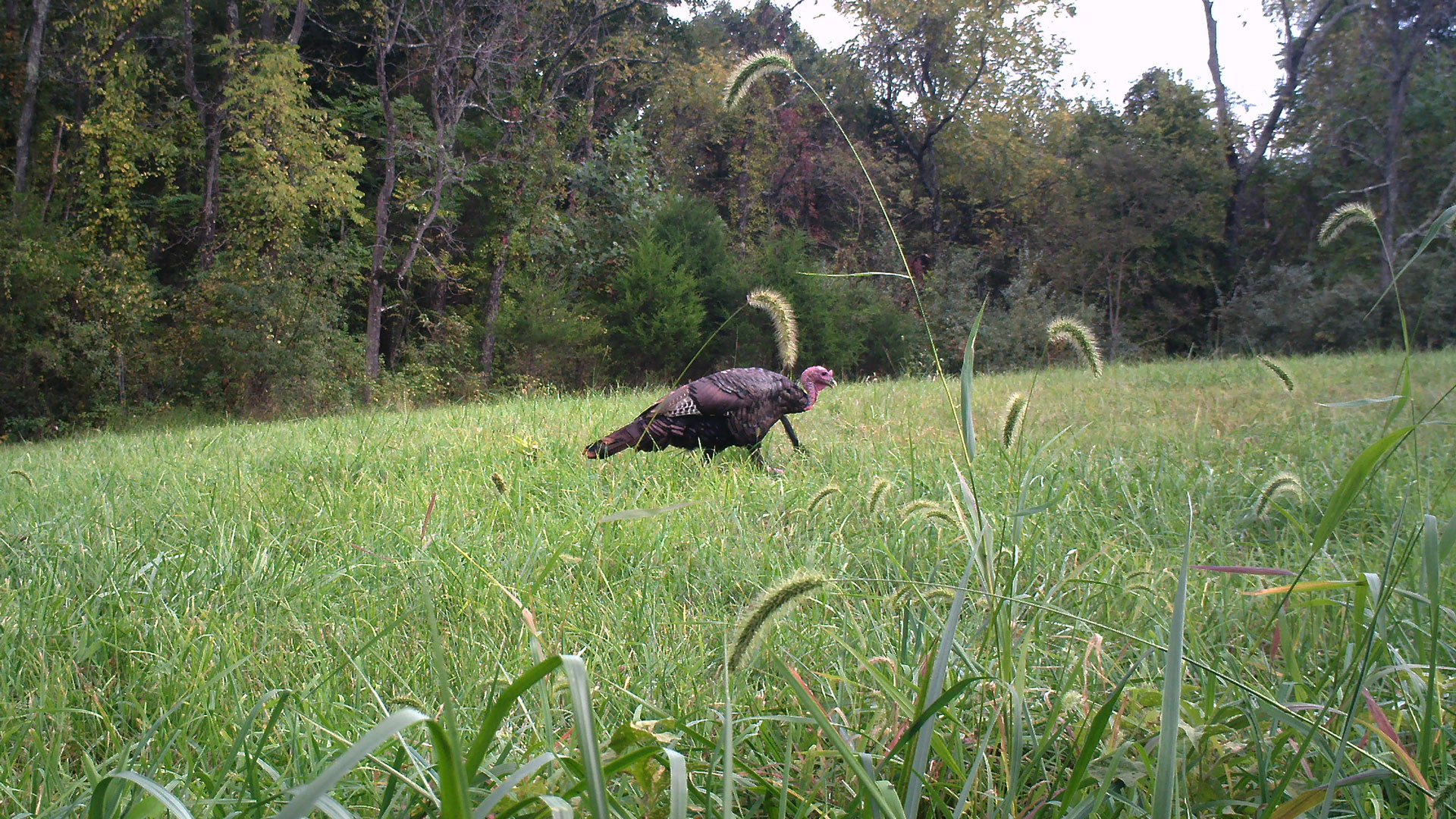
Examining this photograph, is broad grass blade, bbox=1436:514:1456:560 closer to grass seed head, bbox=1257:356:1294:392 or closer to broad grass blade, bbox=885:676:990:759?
broad grass blade, bbox=885:676:990:759

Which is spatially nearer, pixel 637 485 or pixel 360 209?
pixel 637 485

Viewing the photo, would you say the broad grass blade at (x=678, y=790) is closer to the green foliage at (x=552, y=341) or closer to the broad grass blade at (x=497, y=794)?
the broad grass blade at (x=497, y=794)

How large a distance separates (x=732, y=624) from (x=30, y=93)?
1804cm

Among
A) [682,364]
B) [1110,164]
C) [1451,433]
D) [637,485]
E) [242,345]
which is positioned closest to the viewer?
[637,485]

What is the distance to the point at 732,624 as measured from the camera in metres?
1.91

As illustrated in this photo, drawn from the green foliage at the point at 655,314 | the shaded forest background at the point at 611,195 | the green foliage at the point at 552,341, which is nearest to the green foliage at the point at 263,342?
the shaded forest background at the point at 611,195

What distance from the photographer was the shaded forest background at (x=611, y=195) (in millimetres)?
14609

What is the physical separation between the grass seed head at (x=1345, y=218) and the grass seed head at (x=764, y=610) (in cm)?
151

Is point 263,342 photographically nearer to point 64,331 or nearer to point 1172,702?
point 64,331

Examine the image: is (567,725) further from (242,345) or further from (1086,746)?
(242,345)

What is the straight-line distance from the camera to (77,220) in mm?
15633

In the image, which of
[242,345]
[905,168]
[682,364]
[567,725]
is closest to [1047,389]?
[567,725]

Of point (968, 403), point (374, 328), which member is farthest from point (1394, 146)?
point (374, 328)

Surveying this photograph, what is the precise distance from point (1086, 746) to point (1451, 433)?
470 centimetres
